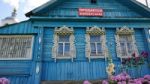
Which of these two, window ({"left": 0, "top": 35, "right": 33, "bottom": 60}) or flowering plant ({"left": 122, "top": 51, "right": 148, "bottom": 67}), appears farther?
window ({"left": 0, "top": 35, "right": 33, "bottom": 60})

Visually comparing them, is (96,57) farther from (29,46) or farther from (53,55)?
(29,46)

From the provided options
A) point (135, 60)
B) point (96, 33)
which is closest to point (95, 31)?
point (96, 33)

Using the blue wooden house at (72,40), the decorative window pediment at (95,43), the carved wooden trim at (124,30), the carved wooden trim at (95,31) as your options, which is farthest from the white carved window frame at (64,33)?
the carved wooden trim at (124,30)

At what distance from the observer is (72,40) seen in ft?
39.1

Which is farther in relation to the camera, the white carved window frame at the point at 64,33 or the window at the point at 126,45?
the window at the point at 126,45

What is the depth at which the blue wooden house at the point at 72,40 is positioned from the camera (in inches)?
444

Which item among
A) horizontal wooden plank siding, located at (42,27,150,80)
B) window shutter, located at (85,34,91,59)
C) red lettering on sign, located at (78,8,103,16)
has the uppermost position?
red lettering on sign, located at (78,8,103,16)

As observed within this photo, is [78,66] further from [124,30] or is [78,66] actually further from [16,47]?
[16,47]

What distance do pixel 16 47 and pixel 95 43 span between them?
15.1 feet

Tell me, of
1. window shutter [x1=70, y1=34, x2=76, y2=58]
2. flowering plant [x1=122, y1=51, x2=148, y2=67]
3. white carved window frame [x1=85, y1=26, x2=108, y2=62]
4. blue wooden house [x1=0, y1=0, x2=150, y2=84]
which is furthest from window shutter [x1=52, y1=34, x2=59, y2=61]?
flowering plant [x1=122, y1=51, x2=148, y2=67]

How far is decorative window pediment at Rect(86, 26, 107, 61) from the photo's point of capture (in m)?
11.7

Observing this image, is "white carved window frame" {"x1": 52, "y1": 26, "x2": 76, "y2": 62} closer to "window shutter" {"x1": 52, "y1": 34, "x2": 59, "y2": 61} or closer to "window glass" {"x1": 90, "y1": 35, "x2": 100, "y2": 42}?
"window shutter" {"x1": 52, "y1": 34, "x2": 59, "y2": 61}

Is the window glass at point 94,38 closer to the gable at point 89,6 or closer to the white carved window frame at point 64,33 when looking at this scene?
the white carved window frame at point 64,33

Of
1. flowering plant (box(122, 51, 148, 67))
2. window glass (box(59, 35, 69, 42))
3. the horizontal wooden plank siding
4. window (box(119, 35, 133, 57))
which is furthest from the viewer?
window glass (box(59, 35, 69, 42))
